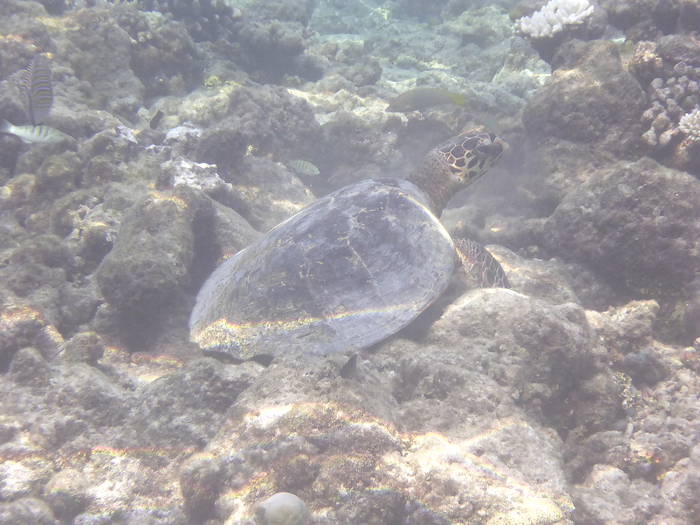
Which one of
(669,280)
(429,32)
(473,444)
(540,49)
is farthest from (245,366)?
(429,32)

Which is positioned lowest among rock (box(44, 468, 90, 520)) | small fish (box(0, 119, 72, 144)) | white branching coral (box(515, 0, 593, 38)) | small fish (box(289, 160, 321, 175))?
rock (box(44, 468, 90, 520))

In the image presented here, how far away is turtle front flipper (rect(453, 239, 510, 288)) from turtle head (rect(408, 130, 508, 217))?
0.82 meters

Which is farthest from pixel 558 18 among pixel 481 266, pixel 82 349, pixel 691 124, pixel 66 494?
pixel 66 494

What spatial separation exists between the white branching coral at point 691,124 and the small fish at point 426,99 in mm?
3181

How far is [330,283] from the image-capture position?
9.93 ft

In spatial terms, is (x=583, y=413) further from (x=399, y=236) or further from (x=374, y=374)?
(x=399, y=236)

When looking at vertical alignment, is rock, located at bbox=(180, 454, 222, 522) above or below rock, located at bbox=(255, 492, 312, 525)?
below

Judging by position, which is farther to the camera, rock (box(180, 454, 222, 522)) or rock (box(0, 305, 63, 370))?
rock (box(0, 305, 63, 370))

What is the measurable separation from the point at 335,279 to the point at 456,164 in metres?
2.38

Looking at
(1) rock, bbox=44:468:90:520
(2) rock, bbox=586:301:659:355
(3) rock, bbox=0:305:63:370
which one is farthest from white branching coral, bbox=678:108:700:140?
(3) rock, bbox=0:305:63:370

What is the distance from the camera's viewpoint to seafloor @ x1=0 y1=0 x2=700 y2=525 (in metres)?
1.75

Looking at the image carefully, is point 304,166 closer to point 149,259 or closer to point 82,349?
point 149,259

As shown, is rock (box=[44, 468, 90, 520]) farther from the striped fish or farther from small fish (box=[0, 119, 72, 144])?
the striped fish

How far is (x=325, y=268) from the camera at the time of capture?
3.06m
